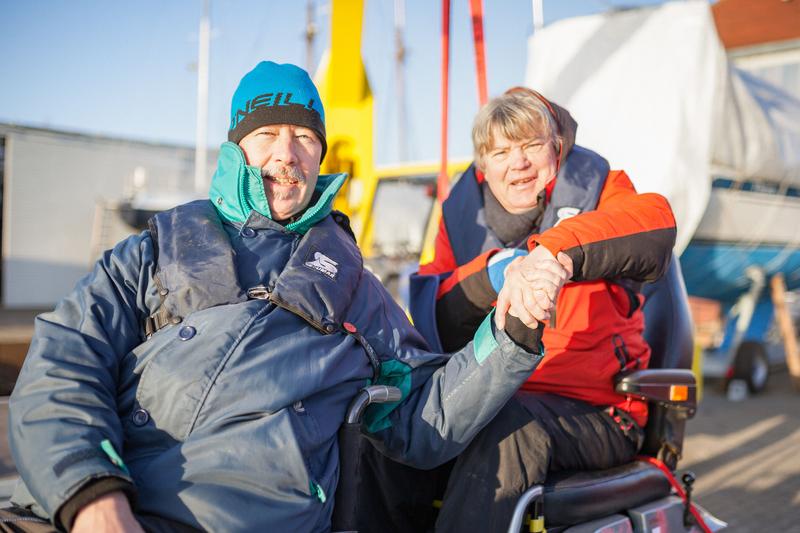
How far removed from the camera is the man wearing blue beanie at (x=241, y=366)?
135 cm

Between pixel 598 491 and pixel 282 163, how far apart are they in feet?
4.11

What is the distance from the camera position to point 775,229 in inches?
299

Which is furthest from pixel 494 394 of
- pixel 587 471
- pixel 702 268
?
pixel 702 268

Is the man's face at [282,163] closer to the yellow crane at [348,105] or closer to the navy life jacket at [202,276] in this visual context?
the navy life jacket at [202,276]

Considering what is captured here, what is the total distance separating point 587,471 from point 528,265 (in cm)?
75

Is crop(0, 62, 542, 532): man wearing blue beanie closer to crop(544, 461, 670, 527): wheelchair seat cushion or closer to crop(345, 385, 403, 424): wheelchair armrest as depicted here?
crop(345, 385, 403, 424): wheelchair armrest

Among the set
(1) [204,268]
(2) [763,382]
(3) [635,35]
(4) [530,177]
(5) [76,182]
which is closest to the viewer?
(1) [204,268]

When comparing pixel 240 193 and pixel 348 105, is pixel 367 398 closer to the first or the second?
pixel 240 193

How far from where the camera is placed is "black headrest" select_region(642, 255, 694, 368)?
2.53 meters

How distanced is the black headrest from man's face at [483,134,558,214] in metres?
0.60

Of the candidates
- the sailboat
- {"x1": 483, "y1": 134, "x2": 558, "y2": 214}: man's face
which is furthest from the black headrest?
the sailboat

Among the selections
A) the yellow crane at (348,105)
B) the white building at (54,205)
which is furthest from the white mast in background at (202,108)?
the yellow crane at (348,105)

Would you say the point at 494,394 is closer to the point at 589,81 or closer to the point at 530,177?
the point at 530,177

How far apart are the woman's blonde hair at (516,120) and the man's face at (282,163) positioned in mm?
715
